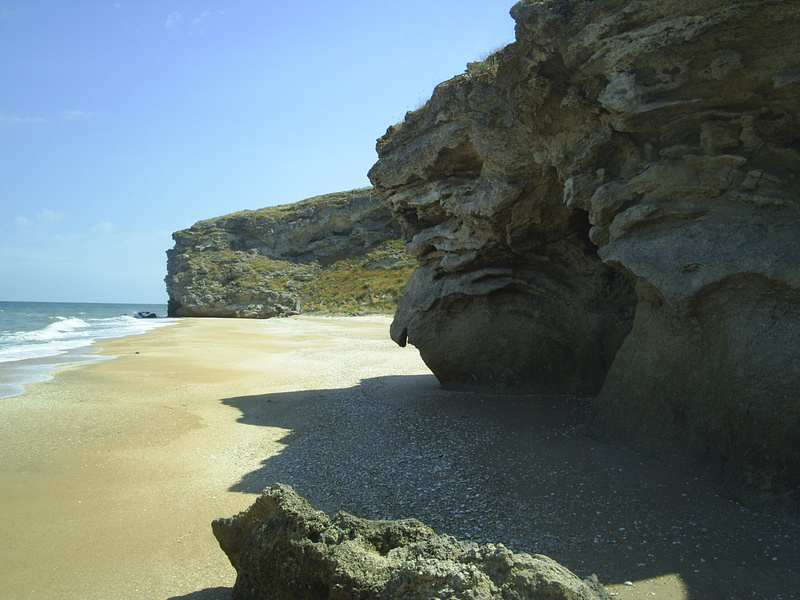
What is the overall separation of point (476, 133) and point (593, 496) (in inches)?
259

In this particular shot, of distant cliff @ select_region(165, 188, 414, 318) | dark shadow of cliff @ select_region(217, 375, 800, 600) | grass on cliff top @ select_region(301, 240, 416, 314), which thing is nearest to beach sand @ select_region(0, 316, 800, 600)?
dark shadow of cliff @ select_region(217, 375, 800, 600)

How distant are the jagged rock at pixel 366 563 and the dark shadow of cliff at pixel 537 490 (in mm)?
1593

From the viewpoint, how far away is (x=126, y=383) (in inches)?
529

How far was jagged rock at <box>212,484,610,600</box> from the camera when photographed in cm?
293

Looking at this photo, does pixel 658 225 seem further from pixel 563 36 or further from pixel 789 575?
pixel 789 575

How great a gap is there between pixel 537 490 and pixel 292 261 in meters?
51.4

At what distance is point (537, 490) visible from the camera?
5.89 metres

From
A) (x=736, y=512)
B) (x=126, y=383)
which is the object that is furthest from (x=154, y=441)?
(x=736, y=512)

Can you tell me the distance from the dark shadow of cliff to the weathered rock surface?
55 cm

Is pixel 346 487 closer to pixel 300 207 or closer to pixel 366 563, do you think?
pixel 366 563

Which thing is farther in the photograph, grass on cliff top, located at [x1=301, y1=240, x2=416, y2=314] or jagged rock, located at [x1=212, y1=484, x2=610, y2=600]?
grass on cliff top, located at [x1=301, y1=240, x2=416, y2=314]

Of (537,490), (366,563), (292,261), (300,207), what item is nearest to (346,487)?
(537,490)

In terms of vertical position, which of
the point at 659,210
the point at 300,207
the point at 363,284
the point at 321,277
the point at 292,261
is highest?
the point at 300,207

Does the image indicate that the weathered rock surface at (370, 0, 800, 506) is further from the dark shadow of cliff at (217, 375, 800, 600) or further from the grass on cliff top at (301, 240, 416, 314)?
the grass on cliff top at (301, 240, 416, 314)
